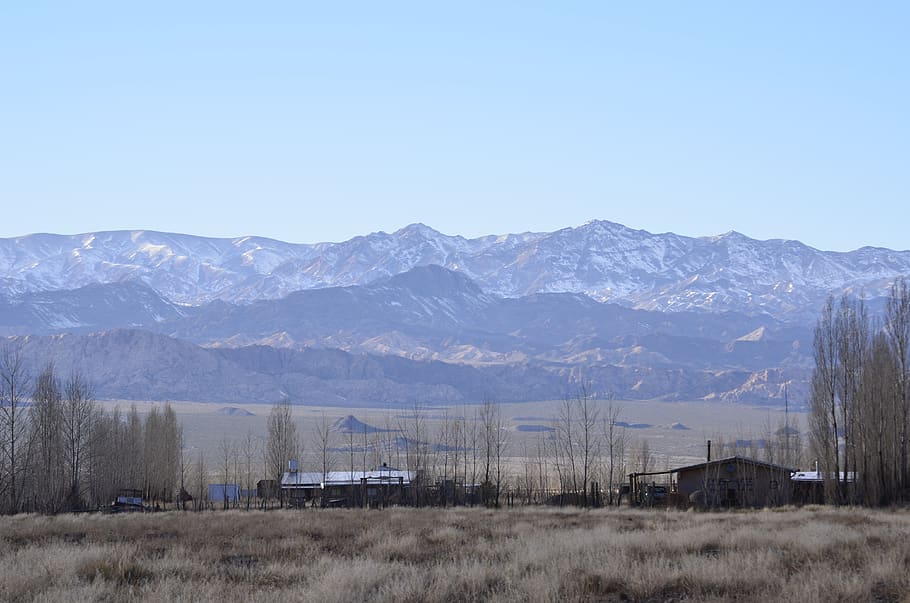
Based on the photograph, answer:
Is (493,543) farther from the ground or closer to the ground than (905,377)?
closer to the ground

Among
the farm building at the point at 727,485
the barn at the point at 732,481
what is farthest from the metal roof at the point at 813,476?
the barn at the point at 732,481

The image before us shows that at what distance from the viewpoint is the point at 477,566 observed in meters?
18.1

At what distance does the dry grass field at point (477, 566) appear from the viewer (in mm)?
15781

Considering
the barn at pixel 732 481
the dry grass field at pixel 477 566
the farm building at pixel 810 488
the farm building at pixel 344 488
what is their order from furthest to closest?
the farm building at pixel 344 488, the barn at pixel 732 481, the farm building at pixel 810 488, the dry grass field at pixel 477 566

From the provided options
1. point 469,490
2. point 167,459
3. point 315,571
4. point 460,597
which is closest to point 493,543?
point 315,571

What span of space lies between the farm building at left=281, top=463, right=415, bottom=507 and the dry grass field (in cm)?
3570

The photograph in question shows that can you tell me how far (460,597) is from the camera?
53.4 ft

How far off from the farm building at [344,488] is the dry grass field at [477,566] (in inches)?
1406

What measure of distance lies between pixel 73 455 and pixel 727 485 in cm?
3668

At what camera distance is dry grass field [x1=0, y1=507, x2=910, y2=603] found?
15.8 meters

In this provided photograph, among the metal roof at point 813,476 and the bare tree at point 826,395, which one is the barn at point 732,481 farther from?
the bare tree at point 826,395

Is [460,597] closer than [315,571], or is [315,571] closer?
[460,597]

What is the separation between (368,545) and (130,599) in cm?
981

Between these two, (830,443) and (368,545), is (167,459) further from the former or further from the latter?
(368,545)
